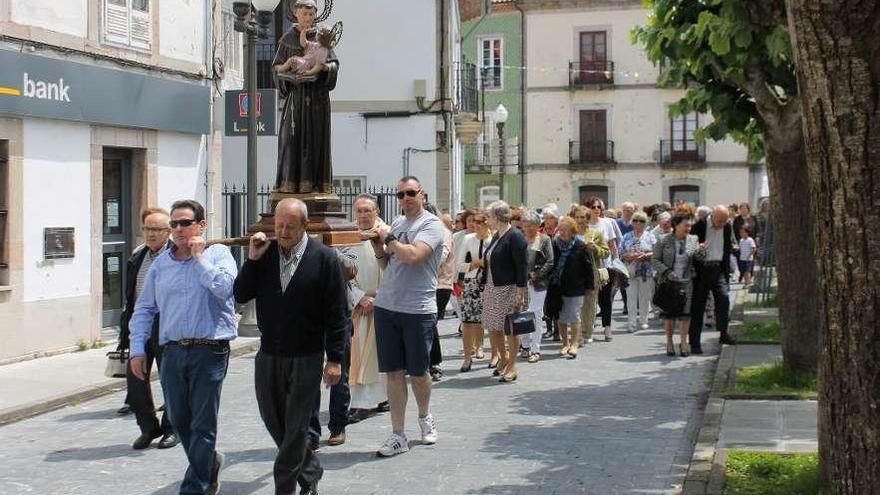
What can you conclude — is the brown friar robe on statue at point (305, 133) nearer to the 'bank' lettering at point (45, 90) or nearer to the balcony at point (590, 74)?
the 'bank' lettering at point (45, 90)

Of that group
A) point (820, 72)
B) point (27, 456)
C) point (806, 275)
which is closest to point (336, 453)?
point (27, 456)

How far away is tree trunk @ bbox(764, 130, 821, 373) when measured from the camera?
10.9 metres

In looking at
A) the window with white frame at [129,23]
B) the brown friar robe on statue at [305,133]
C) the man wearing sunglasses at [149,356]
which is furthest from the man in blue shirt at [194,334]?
the window with white frame at [129,23]

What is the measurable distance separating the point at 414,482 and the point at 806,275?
5279 mm

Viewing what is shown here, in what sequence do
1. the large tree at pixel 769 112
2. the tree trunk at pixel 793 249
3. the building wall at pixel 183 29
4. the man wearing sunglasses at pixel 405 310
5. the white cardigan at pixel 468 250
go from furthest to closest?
the building wall at pixel 183 29, the white cardigan at pixel 468 250, the tree trunk at pixel 793 249, the large tree at pixel 769 112, the man wearing sunglasses at pixel 405 310

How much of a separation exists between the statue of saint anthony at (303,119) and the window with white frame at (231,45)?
9.02 meters

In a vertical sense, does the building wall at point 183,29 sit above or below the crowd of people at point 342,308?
above

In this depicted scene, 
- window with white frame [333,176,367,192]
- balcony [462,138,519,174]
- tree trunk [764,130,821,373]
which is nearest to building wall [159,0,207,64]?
tree trunk [764,130,821,373]

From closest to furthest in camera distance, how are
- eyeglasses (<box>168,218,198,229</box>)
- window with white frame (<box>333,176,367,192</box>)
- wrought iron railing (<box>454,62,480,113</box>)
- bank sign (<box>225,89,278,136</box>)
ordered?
eyeglasses (<box>168,218,198,229</box>) < bank sign (<box>225,89,278,136</box>) < window with white frame (<box>333,176,367,192</box>) < wrought iron railing (<box>454,62,480,113</box>)

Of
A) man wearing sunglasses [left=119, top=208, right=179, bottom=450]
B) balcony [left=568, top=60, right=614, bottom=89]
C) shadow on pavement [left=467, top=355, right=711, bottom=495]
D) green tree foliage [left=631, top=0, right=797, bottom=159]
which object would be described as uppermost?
balcony [left=568, top=60, right=614, bottom=89]

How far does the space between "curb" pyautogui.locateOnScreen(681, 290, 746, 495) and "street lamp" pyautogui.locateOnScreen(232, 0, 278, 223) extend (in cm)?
656

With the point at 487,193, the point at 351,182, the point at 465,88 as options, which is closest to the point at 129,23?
the point at 351,182

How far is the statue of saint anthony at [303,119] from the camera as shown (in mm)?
9625

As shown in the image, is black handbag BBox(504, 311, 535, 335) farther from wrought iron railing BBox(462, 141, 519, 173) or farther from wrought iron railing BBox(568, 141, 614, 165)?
wrought iron railing BBox(568, 141, 614, 165)
